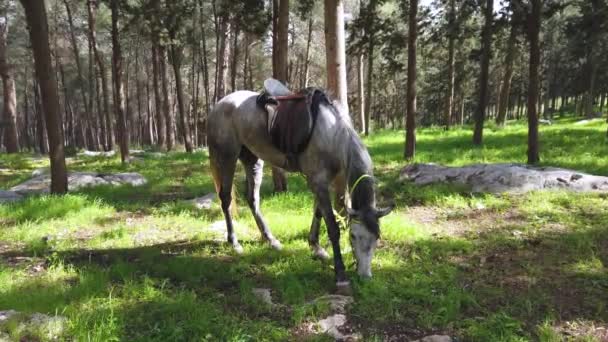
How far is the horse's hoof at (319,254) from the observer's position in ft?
19.3

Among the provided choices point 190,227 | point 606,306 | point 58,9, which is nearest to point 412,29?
point 190,227

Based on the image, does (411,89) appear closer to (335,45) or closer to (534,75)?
(534,75)

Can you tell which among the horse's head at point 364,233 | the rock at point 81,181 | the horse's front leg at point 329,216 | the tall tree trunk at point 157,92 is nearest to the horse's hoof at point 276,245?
the horse's front leg at point 329,216

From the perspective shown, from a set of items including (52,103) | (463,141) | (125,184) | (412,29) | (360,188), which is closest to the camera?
(360,188)

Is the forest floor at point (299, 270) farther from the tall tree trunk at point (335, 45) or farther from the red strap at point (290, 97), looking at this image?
the tall tree trunk at point (335, 45)

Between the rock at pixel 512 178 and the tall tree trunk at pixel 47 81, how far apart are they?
27.3 ft

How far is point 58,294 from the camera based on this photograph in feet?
15.2

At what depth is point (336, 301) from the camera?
183 inches

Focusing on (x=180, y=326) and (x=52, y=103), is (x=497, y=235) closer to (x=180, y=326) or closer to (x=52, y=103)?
(x=180, y=326)

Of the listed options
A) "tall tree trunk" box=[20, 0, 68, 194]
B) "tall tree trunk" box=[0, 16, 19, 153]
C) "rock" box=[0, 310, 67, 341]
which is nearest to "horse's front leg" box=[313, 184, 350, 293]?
"rock" box=[0, 310, 67, 341]

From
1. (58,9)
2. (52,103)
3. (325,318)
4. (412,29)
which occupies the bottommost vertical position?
(325,318)

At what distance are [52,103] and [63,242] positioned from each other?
158 inches

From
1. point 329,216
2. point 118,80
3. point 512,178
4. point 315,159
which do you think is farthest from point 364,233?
point 118,80

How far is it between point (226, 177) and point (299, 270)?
2.04 meters
